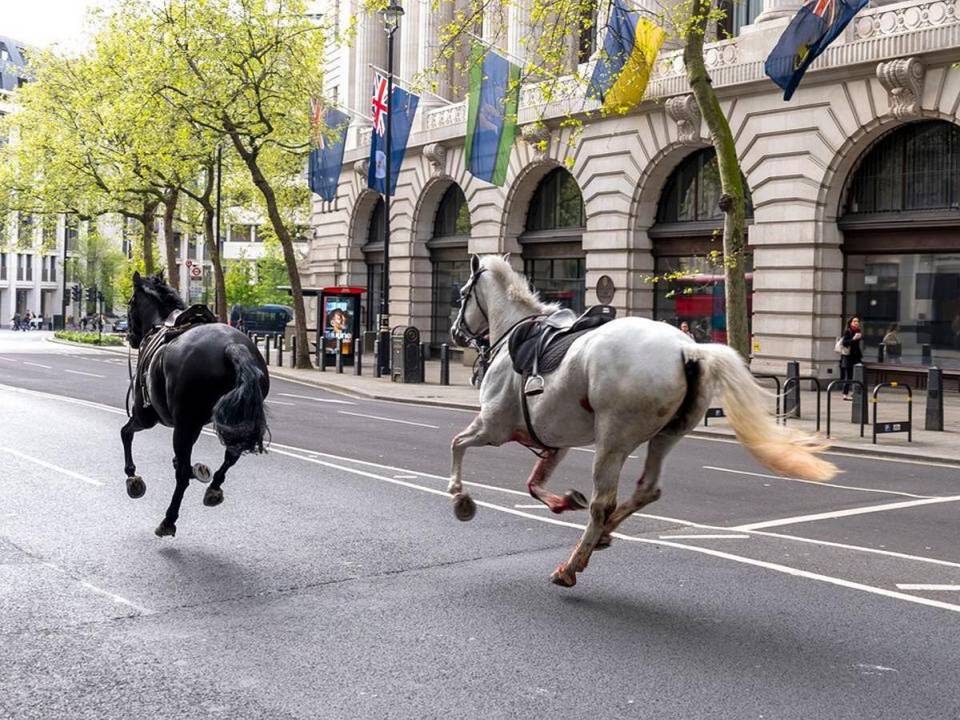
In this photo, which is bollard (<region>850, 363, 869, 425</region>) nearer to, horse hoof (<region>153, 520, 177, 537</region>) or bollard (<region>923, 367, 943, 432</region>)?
bollard (<region>923, 367, 943, 432</region>)

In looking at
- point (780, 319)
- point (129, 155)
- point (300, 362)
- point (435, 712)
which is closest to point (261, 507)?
point (435, 712)

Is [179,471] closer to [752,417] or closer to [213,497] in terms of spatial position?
[213,497]

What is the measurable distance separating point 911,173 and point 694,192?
7125 millimetres

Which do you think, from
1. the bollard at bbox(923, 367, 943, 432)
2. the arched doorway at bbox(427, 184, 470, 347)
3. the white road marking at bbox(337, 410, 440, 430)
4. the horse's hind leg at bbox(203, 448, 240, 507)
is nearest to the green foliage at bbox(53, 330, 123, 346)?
the arched doorway at bbox(427, 184, 470, 347)

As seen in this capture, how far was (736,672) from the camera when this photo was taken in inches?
233

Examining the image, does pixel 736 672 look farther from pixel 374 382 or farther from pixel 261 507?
pixel 374 382

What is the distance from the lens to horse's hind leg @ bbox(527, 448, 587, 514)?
832cm

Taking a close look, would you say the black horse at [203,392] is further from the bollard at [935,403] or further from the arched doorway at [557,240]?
the arched doorway at [557,240]

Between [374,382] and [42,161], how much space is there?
2587cm

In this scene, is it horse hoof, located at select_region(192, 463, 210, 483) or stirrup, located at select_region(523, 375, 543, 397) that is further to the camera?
horse hoof, located at select_region(192, 463, 210, 483)

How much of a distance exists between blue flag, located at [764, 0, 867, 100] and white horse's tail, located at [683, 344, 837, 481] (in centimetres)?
1720

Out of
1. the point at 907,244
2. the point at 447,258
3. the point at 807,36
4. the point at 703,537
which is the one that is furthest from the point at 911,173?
the point at 447,258

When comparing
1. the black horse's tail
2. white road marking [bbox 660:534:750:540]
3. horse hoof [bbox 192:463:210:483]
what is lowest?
white road marking [bbox 660:534:750:540]

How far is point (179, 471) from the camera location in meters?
9.30
